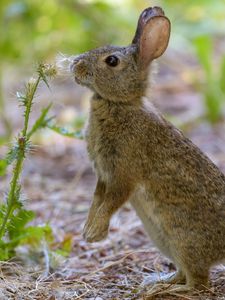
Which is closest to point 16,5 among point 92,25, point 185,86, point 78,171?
point 92,25

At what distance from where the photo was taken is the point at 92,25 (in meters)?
9.26

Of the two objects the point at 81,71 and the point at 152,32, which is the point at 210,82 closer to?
the point at 152,32

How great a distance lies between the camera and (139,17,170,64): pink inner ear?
4.57 metres

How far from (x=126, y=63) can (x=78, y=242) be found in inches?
62.6

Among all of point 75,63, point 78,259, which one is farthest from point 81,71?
point 78,259

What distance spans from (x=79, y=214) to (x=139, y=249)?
3.20ft

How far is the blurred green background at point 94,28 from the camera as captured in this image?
27.9ft

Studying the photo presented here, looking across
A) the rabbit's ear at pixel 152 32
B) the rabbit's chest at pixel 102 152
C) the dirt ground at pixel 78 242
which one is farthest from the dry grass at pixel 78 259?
the rabbit's ear at pixel 152 32

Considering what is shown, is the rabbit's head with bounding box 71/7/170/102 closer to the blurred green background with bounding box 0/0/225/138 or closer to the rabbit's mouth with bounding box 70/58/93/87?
the rabbit's mouth with bounding box 70/58/93/87

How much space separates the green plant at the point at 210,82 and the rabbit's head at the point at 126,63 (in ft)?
12.1

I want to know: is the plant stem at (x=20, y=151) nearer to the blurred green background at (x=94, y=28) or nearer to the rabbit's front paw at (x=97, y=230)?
the rabbit's front paw at (x=97, y=230)

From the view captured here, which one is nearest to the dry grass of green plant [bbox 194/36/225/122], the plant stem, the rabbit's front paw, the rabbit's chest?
the rabbit's front paw

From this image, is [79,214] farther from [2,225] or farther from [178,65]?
[178,65]

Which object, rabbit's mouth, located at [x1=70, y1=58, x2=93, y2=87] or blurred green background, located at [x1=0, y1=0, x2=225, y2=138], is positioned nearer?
rabbit's mouth, located at [x1=70, y1=58, x2=93, y2=87]
